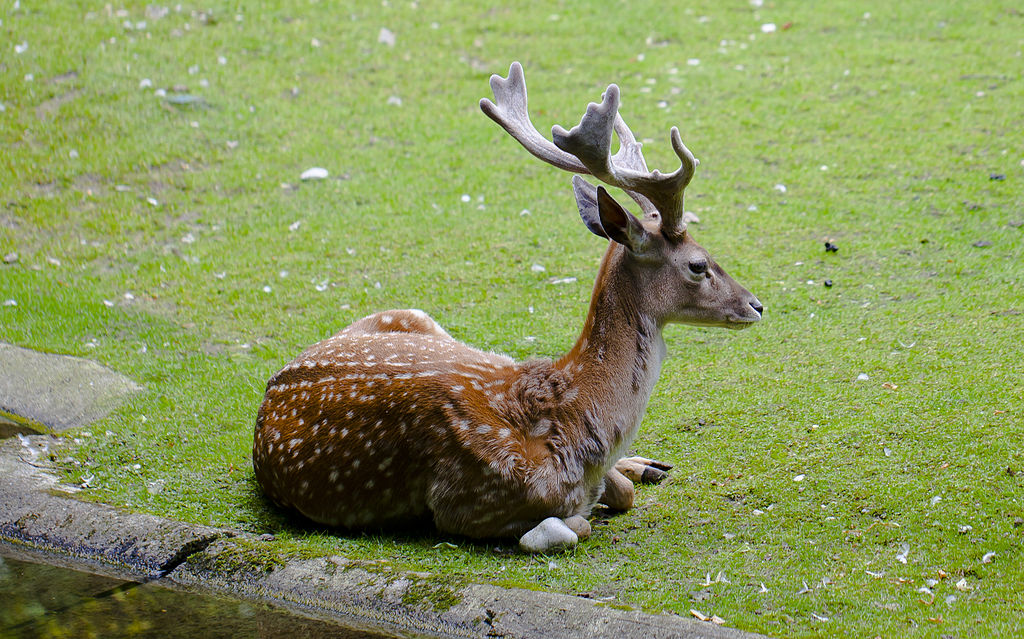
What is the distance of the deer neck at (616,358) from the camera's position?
506cm

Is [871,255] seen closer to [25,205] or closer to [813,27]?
[813,27]

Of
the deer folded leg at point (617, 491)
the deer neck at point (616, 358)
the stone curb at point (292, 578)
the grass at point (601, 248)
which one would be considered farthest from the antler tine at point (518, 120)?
the stone curb at point (292, 578)

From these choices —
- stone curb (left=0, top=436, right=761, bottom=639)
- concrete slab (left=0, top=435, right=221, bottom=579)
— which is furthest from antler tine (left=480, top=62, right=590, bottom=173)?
concrete slab (left=0, top=435, right=221, bottom=579)

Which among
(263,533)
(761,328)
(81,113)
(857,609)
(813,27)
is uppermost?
(813,27)

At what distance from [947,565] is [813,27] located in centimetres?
984

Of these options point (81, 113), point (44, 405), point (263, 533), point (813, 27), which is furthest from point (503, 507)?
point (813, 27)

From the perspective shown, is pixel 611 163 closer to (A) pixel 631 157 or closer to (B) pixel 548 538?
(A) pixel 631 157

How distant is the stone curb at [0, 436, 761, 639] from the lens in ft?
13.0

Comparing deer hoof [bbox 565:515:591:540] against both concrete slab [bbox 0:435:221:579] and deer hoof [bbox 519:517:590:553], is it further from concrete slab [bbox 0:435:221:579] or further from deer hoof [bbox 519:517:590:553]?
concrete slab [bbox 0:435:221:579]

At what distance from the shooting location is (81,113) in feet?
37.1

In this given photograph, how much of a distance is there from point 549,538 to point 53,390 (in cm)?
330

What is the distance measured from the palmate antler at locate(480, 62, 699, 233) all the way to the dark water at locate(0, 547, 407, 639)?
221 centimetres

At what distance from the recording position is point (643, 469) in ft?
18.0

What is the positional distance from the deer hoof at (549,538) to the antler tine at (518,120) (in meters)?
1.66
